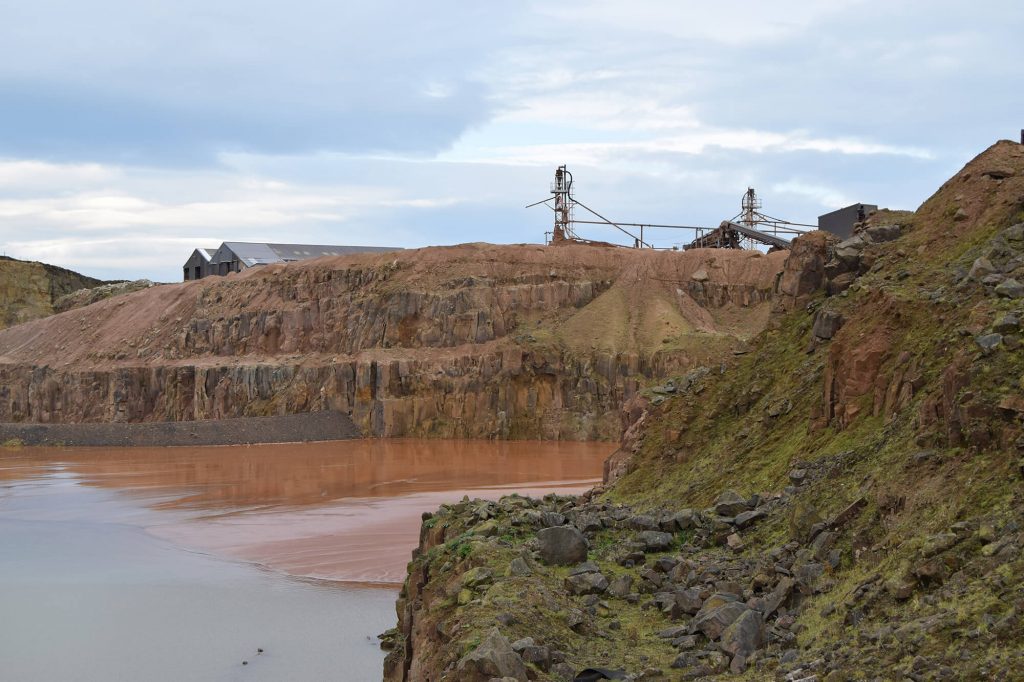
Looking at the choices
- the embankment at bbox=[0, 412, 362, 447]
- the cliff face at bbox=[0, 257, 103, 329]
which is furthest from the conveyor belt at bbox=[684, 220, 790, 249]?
the cliff face at bbox=[0, 257, 103, 329]

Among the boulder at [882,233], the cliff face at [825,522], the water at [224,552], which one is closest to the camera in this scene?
the cliff face at [825,522]

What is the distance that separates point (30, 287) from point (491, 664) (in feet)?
378

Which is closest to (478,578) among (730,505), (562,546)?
(562,546)

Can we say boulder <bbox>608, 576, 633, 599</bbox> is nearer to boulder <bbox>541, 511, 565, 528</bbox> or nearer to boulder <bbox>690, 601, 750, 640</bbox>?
boulder <bbox>690, 601, 750, 640</bbox>

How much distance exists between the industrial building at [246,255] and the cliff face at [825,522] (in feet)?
236

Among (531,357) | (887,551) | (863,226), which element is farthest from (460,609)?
(531,357)

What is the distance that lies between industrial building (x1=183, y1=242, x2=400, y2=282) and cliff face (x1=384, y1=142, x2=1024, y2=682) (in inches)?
2838

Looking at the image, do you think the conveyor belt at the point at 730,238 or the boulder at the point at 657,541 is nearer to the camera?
the boulder at the point at 657,541

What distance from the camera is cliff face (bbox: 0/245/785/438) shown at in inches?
2571

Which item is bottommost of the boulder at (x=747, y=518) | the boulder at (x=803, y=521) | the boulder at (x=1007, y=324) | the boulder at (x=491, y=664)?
the boulder at (x=491, y=664)

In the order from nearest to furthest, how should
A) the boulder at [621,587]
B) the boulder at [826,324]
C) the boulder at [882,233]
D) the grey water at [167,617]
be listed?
the boulder at [621,587] → the boulder at [826,324] → the boulder at [882,233] → the grey water at [167,617]

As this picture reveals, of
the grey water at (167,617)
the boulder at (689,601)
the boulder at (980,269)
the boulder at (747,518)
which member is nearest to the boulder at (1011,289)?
the boulder at (980,269)

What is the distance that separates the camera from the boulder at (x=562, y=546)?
13070mm

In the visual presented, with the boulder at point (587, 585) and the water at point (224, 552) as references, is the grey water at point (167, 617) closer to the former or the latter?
the water at point (224, 552)
